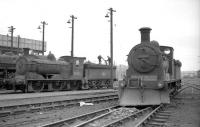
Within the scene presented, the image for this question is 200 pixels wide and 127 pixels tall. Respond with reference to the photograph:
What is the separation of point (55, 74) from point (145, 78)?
12131mm

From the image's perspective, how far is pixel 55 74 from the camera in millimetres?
21609

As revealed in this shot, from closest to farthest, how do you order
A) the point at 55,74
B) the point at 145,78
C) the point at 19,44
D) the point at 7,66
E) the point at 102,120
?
1. the point at 102,120
2. the point at 145,78
3. the point at 55,74
4. the point at 7,66
5. the point at 19,44

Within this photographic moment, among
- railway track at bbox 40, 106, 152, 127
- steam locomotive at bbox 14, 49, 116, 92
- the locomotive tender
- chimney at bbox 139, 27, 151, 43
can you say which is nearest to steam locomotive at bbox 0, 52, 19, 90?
steam locomotive at bbox 14, 49, 116, 92

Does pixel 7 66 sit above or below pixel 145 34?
below

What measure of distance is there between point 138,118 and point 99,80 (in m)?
17.8

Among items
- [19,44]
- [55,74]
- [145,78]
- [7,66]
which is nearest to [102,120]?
[145,78]

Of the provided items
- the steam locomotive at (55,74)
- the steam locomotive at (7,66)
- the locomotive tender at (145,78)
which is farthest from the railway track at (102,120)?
the steam locomotive at (7,66)

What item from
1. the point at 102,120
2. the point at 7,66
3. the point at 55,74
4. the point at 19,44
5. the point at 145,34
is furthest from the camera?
the point at 19,44

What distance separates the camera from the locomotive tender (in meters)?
10.4

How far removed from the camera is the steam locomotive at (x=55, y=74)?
19.2 m

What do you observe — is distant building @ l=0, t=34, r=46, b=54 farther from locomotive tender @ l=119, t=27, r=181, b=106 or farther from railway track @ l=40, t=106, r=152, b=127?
railway track @ l=40, t=106, r=152, b=127

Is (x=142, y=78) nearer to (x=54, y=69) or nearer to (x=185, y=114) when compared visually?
(x=185, y=114)

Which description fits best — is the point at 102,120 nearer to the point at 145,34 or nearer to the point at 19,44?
the point at 145,34

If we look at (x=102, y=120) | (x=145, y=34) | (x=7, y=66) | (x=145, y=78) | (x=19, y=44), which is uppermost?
(x=19, y=44)
